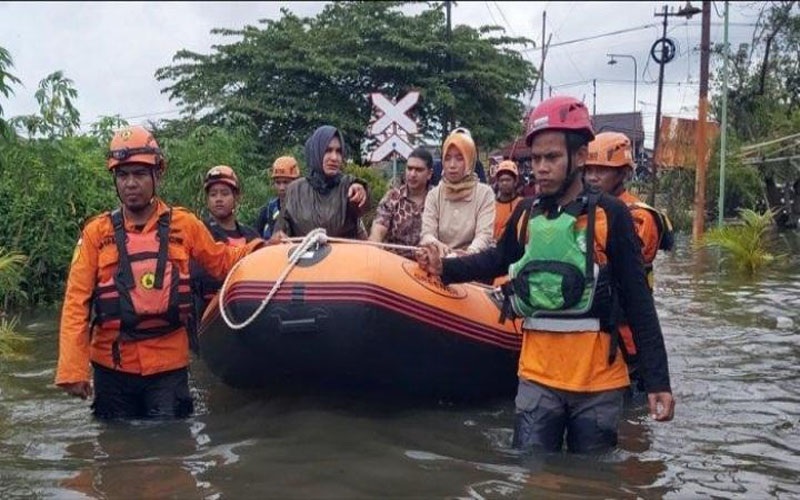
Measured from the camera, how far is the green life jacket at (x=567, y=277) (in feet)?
12.0

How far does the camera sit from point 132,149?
4.27m

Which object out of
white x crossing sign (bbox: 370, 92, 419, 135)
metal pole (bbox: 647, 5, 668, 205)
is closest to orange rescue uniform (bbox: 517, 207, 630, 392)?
white x crossing sign (bbox: 370, 92, 419, 135)

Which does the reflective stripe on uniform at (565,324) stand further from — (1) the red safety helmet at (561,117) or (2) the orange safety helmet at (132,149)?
(2) the orange safety helmet at (132,149)

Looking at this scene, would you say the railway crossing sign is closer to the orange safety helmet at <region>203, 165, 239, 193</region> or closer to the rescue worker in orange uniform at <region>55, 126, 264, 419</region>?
the orange safety helmet at <region>203, 165, 239, 193</region>

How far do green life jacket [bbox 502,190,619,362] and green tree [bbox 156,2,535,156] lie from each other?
15.0m

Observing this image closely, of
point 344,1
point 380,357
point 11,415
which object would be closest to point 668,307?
point 380,357

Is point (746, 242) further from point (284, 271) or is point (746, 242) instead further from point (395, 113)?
point (284, 271)

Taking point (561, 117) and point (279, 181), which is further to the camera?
point (279, 181)

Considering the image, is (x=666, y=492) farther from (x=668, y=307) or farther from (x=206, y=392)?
(x=668, y=307)

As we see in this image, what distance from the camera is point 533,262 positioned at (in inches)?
148

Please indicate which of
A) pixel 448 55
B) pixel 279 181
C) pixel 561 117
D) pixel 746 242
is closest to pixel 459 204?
pixel 561 117

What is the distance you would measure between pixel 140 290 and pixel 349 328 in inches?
38.8

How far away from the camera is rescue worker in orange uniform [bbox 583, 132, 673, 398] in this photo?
16.8 ft

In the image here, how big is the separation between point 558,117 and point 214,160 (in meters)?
7.74
